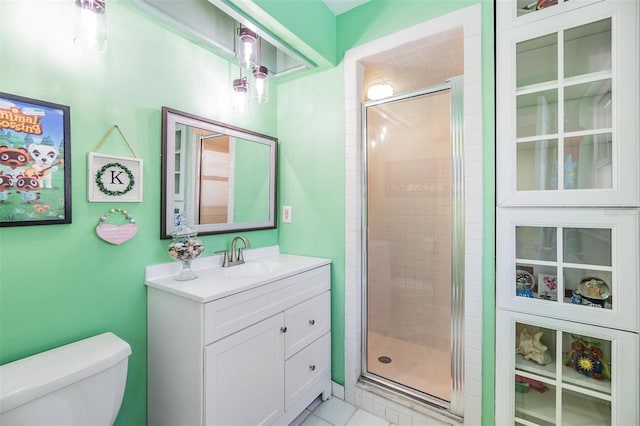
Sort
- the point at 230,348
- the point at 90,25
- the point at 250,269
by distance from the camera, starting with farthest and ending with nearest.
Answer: the point at 250,269 → the point at 230,348 → the point at 90,25

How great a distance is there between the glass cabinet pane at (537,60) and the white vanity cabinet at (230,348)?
5.19ft

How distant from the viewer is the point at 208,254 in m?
1.78

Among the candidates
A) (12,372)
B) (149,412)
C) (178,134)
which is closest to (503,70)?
(178,134)

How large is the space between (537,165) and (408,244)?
1207mm

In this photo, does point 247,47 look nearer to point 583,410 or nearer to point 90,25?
point 90,25

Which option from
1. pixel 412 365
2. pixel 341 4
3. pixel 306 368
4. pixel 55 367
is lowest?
pixel 412 365

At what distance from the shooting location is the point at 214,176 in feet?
5.90

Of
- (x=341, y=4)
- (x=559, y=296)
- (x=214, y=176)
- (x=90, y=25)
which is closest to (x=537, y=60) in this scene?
(x=559, y=296)

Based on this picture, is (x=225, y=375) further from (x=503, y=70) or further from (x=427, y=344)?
(x=503, y=70)

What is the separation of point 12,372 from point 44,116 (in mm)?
977

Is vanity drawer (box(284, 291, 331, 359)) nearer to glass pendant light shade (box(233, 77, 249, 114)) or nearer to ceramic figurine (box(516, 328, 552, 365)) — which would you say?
ceramic figurine (box(516, 328, 552, 365))

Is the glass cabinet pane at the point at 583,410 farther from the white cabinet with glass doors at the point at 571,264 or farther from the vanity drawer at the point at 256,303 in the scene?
the vanity drawer at the point at 256,303

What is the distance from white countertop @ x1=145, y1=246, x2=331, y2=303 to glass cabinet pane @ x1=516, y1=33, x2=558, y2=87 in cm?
154

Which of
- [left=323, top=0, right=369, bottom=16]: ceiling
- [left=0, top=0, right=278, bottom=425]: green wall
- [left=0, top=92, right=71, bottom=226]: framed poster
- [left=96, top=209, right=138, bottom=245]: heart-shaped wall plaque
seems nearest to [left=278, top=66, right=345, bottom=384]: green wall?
[left=323, top=0, right=369, bottom=16]: ceiling
